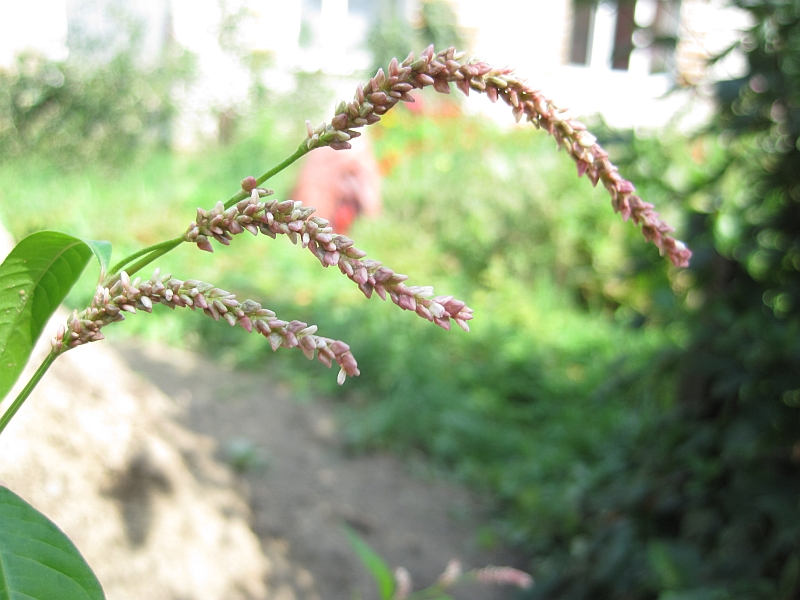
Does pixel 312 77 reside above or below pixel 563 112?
above

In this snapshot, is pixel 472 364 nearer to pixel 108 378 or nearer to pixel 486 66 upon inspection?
pixel 108 378

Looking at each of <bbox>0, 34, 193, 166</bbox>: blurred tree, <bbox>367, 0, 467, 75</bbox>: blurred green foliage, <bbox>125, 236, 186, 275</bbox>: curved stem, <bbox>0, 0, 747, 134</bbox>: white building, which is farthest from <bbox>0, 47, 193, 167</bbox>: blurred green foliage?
<bbox>125, 236, 186, 275</bbox>: curved stem

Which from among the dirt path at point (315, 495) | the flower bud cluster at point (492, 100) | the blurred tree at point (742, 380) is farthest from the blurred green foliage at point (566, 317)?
the flower bud cluster at point (492, 100)

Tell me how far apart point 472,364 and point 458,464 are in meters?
1.11

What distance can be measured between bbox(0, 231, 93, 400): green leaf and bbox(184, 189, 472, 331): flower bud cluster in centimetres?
20

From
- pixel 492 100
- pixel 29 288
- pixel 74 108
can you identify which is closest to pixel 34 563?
pixel 29 288

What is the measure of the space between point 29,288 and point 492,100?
1.55 feet

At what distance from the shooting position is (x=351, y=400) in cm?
486

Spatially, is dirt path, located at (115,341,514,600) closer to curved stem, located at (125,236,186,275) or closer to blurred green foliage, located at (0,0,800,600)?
blurred green foliage, located at (0,0,800,600)

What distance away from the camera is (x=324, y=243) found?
1.77ft

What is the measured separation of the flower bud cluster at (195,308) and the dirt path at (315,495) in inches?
78.0

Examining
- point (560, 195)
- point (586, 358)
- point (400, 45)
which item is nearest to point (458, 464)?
point (586, 358)

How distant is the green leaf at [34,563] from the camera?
61 cm

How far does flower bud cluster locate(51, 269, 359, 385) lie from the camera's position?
53cm
